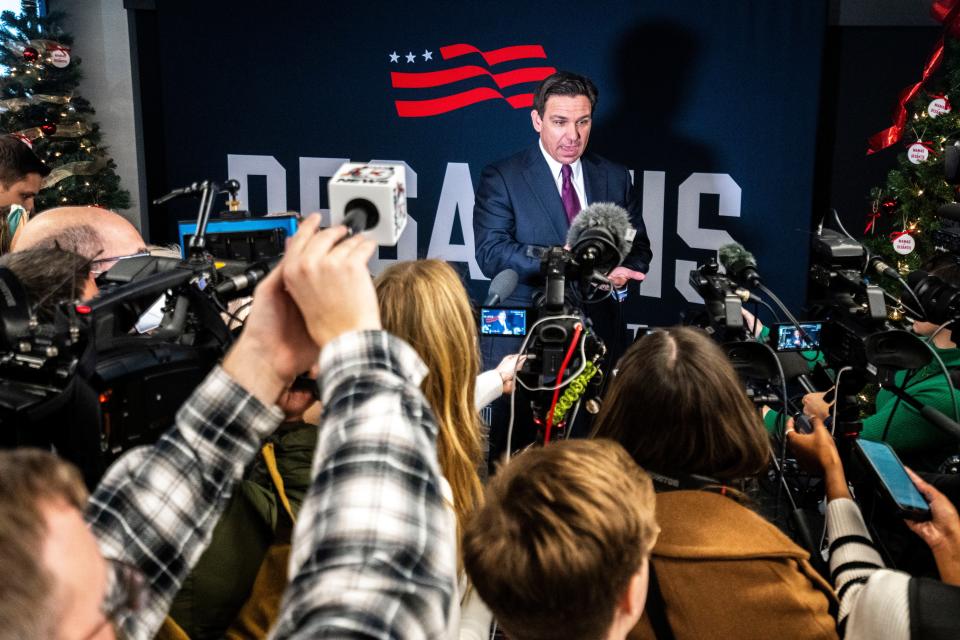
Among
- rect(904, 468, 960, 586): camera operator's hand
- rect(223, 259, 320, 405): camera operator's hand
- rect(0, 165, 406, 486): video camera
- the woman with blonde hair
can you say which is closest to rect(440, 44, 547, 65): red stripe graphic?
the woman with blonde hair

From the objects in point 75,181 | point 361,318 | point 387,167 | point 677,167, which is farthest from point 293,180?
point 361,318

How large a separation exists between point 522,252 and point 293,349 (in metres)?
3.51

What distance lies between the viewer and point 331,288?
2.22 feet

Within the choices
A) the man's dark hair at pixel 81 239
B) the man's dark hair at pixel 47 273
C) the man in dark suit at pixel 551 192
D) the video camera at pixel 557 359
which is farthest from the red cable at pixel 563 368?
the man in dark suit at pixel 551 192

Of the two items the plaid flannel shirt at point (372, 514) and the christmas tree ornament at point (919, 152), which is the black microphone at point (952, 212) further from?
the plaid flannel shirt at point (372, 514)

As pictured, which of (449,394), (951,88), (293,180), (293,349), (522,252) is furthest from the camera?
(293,180)

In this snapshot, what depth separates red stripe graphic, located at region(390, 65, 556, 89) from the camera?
4.58m

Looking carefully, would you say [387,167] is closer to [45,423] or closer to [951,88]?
[45,423]

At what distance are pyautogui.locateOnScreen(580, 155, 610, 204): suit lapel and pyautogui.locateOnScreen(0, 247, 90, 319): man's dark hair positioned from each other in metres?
3.09

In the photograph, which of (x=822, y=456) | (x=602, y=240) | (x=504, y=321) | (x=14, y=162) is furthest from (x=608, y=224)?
(x=14, y=162)

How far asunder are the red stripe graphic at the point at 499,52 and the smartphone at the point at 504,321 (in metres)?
2.58

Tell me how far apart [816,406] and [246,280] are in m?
1.62

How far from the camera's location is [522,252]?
427 cm

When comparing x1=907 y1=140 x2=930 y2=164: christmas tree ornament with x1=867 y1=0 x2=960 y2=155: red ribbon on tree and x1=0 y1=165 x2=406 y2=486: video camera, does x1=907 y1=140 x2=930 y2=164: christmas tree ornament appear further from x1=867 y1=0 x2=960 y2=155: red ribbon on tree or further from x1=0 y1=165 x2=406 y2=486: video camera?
x1=0 y1=165 x2=406 y2=486: video camera
